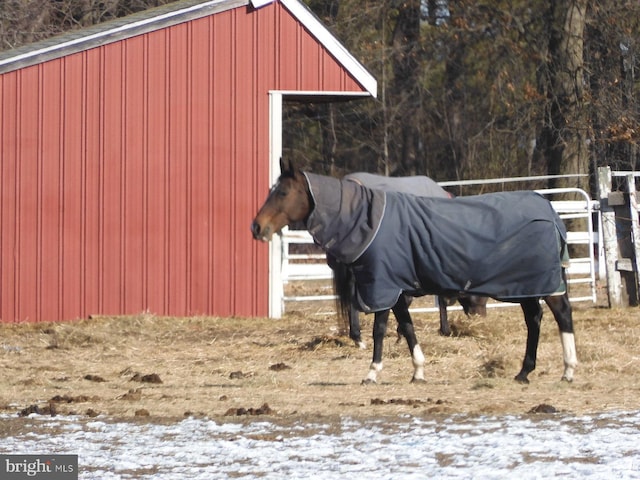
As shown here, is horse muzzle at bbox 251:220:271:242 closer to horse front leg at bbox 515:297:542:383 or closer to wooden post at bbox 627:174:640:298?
horse front leg at bbox 515:297:542:383

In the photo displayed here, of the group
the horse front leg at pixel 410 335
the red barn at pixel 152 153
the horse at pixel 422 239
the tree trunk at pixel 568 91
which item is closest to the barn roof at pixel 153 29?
the red barn at pixel 152 153

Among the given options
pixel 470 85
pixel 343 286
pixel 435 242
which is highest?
pixel 470 85

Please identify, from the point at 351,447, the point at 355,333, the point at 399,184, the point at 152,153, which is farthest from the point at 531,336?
the point at 152,153

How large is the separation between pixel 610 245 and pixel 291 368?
5613mm

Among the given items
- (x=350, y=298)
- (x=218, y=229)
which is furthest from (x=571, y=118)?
(x=350, y=298)

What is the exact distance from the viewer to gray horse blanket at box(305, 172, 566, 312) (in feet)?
26.6

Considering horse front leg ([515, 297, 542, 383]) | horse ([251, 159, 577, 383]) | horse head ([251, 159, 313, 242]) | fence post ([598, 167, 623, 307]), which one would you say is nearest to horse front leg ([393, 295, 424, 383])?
horse ([251, 159, 577, 383])

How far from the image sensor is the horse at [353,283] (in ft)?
30.2

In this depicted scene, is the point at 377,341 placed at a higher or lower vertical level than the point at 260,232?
lower

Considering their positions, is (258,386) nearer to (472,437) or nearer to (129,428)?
(129,428)

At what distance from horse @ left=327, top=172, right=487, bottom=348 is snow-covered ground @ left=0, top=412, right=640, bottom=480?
6.75 feet

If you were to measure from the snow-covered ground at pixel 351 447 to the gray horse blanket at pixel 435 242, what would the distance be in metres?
1.53

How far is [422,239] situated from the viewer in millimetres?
8211

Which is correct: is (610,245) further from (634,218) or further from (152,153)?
(152,153)
